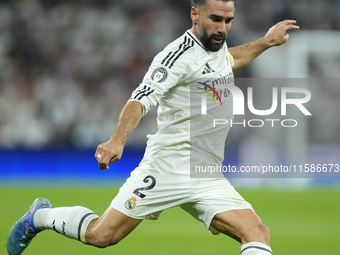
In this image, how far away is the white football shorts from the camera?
3723 millimetres

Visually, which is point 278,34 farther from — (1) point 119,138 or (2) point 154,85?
(1) point 119,138

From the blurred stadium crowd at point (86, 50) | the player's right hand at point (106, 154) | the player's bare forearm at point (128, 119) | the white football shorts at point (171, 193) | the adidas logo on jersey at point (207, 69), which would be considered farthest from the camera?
the blurred stadium crowd at point (86, 50)

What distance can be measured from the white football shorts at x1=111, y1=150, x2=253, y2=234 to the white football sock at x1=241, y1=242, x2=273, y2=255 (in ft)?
1.15

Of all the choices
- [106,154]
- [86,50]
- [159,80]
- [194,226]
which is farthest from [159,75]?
[86,50]

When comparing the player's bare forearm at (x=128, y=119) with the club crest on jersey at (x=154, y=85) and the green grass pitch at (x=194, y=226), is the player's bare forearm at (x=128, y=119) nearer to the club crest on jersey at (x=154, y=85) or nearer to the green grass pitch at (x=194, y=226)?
the club crest on jersey at (x=154, y=85)

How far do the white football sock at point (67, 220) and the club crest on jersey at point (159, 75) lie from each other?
1.28m

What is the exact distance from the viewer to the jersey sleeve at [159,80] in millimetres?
3469

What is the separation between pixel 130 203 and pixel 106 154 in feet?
2.60

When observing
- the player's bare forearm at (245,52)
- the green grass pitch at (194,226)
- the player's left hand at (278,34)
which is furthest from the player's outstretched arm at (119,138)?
the green grass pitch at (194,226)

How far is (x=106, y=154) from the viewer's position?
309cm

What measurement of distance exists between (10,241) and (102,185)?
7593 millimetres

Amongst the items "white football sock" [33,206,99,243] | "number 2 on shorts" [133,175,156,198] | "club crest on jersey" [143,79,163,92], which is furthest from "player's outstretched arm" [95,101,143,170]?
"white football sock" [33,206,99,243]

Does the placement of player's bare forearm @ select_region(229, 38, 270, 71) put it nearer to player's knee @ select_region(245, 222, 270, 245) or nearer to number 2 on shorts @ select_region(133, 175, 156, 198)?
number 2 on shorts @ select_region(133, 175, 156, 198)

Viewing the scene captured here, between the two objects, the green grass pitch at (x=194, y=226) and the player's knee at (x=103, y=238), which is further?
the green grass pitch at (x=194, y=226)
